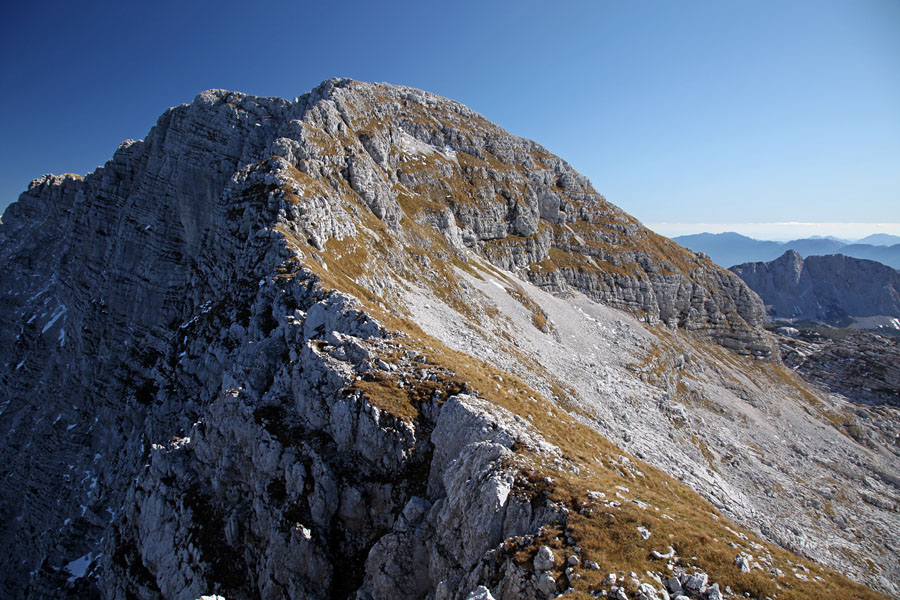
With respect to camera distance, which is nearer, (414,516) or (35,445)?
(414,516)

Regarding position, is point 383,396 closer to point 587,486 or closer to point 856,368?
point 587,486

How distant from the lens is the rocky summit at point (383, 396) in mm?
16109

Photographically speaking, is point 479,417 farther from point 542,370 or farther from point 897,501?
point 897,501

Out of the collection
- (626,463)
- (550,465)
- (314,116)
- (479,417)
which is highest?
(314,116)

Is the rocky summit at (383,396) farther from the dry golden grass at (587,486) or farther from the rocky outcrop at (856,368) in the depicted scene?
the rocky outcrop at (856,368)

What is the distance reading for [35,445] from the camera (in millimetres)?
60594

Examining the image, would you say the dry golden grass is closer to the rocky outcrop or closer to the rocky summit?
the rocky summit

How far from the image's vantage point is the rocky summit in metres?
16.1

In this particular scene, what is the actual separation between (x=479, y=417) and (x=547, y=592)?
7998 millimetres

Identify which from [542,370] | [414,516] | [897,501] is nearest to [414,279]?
[542,370]

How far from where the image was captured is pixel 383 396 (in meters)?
21.6

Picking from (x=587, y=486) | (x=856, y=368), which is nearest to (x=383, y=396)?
(x=587, y=486)

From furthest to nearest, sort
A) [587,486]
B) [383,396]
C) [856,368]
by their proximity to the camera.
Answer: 1. [856,368]
2. [383,396]
3. [587,486]

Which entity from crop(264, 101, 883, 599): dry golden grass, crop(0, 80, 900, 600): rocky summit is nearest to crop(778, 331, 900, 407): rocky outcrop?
crop(0, 80, 900, 600): rocky summit
